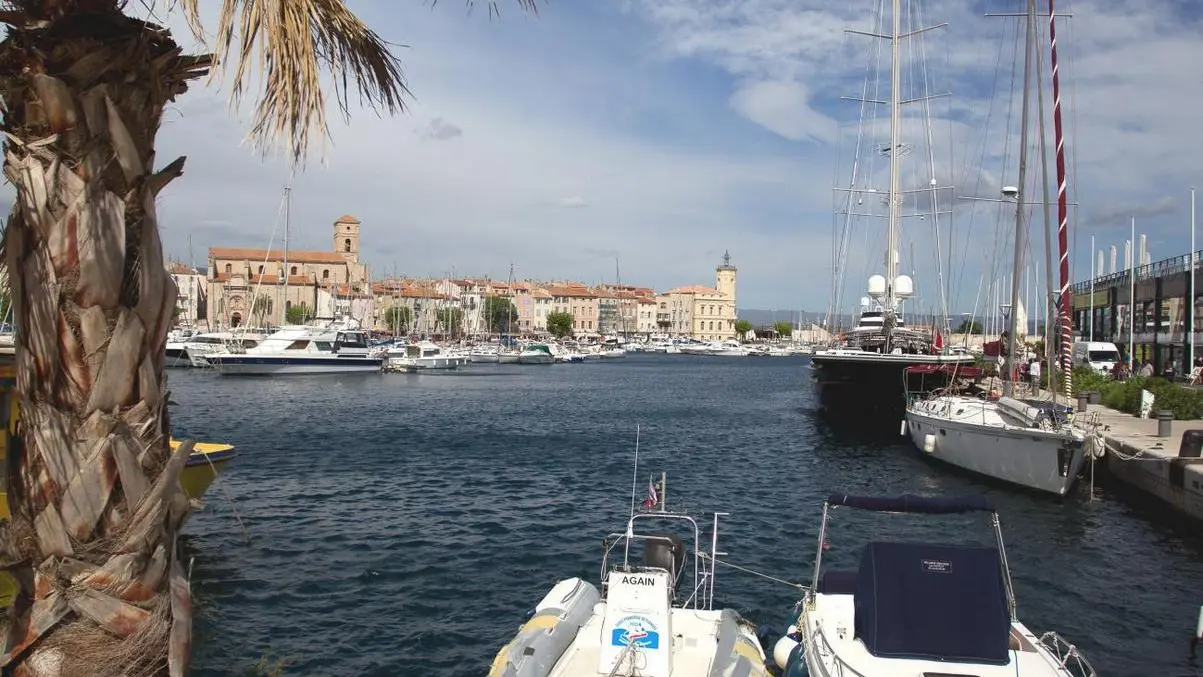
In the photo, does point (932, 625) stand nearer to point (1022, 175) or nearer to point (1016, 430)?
point (1016, 430)

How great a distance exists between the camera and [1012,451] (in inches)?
886

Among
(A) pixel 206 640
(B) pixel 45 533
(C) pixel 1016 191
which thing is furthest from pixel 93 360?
(C) pixel 1016 191

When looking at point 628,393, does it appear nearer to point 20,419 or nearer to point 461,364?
point 461,364

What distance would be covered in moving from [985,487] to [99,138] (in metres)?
24.4

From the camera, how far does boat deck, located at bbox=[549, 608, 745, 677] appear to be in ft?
27.9

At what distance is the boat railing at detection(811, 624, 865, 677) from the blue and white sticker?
1619 mm

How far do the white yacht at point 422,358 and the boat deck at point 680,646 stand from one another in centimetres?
7465

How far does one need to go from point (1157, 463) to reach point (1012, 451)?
3.38 meters

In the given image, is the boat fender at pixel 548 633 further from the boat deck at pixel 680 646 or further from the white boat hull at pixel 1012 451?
the white boat hull at pixel 1012 451

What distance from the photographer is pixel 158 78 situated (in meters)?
3.46

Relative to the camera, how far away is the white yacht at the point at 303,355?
2645 inches

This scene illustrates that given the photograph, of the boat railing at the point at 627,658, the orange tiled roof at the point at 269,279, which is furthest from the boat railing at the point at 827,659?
the orange tiled roof at the point at 269,279

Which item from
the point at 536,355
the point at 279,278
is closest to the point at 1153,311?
the point at 536,355

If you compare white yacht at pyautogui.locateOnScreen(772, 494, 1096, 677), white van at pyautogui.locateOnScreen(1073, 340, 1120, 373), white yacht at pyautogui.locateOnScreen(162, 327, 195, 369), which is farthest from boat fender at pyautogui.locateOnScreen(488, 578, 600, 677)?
white yacht at pyautogui.locateOnScreen(162, 327, 195, 369)
